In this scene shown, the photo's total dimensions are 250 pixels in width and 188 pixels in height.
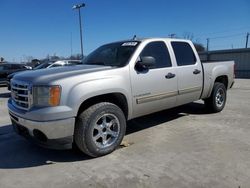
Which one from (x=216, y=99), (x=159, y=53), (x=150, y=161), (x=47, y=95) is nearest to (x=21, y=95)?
(x=47, y=95)

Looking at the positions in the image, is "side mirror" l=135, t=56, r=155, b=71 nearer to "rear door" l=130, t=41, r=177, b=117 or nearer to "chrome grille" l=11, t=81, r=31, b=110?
"rear door" l=130, t=41, r=177, b=117

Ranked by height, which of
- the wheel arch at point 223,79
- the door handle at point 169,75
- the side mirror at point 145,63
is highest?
the side mirror at point 145,63

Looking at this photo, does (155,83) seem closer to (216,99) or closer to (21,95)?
(21,95)

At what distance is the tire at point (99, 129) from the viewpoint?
13.8 feet

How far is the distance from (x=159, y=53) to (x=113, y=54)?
0.93 m

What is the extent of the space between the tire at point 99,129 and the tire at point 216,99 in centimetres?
340

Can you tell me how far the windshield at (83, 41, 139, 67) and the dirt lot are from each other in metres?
1.51

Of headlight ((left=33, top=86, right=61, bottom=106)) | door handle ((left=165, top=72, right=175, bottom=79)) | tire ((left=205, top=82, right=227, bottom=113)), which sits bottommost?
tire ((left=205, top=82, right=227, bottom=113))

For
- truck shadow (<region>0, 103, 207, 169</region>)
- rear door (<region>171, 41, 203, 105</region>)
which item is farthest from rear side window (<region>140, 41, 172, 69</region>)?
truck shadow (<region>0, 103, 207, 169</region>)

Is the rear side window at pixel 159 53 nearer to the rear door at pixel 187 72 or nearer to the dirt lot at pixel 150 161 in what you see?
the rear door at pixel 187 72

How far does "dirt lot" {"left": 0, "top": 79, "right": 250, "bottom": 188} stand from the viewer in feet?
11.9

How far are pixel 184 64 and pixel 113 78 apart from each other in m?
2.15

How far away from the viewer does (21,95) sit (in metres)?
4.34

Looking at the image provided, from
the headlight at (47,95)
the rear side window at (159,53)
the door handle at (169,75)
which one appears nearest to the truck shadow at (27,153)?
the headlight at (47,95)
